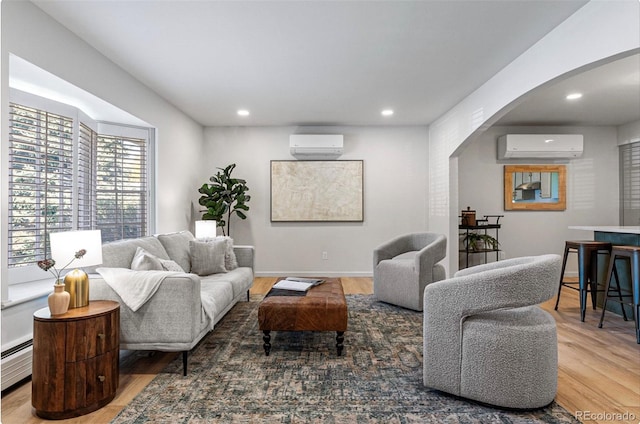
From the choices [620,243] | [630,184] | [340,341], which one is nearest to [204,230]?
[340,341]

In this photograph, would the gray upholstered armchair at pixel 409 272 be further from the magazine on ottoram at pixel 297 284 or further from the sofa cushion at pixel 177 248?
the sofa cushion at pixel 177 248

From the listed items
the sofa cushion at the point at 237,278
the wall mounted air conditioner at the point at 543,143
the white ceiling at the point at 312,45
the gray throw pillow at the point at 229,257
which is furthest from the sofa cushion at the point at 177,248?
the wall mounted air conditioner at the point at 543,143

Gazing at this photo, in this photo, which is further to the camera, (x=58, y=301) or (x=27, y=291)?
(x=27, y=291)

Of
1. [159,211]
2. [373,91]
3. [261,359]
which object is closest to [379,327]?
[261,359]

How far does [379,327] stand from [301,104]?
2.93 metres

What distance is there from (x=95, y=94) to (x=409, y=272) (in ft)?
11.4

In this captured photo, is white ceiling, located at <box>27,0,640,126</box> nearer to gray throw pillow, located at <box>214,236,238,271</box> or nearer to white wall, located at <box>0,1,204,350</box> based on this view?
white wall, located at <box>0,1,204,350</box>

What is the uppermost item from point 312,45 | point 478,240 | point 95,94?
point 312,45

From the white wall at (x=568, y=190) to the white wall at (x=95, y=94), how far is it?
4365 mm

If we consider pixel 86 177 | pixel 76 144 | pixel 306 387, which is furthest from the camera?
pixel 86 177

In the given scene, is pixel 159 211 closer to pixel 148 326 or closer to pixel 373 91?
pixel 148 326

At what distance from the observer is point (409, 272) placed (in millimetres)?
3965

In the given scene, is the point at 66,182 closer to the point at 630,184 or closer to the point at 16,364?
the point at 16,364

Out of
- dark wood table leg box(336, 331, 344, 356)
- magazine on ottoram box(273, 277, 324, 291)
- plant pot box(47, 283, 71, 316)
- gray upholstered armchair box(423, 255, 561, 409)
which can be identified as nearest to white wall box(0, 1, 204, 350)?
plant pot box(47, 283, 71, 316)
